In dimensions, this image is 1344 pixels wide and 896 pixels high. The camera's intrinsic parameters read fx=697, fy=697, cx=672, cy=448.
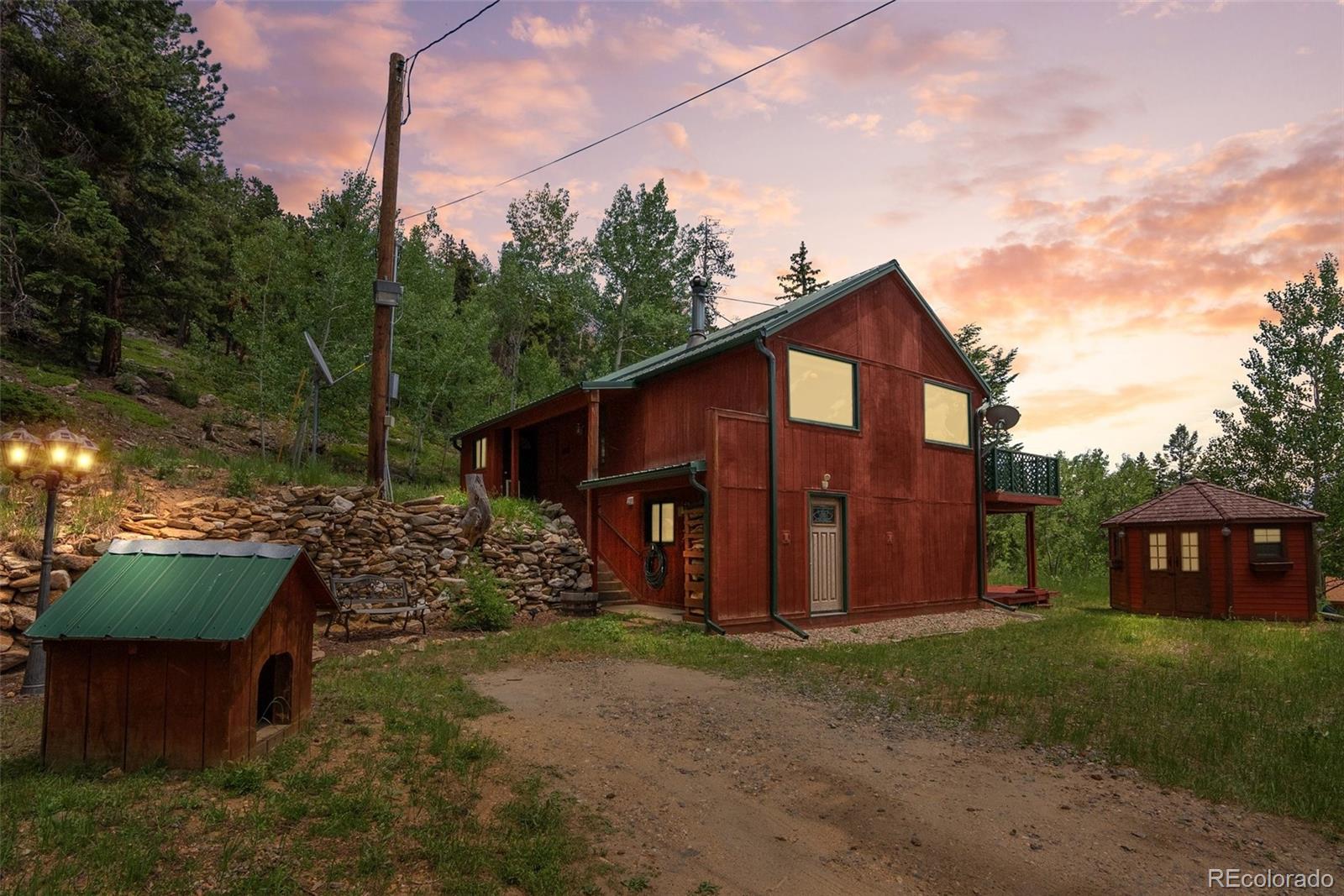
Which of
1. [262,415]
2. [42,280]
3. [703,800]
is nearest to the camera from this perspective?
[703,800]

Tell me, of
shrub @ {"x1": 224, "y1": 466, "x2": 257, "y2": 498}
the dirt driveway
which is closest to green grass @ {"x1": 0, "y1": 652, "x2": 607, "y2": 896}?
the dirt driveway

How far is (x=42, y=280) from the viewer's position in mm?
17672

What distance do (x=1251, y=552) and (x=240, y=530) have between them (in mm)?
20889

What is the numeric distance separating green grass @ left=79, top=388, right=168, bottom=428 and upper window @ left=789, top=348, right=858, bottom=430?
64.8 ft

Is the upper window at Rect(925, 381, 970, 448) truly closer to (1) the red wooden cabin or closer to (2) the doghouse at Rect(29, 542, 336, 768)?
(1) the red wooden cabin

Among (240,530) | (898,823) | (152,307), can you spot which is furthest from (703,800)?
(152,307)

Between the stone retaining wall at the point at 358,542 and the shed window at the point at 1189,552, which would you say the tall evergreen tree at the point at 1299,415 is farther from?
the stone retaining wall at the point at 358,542

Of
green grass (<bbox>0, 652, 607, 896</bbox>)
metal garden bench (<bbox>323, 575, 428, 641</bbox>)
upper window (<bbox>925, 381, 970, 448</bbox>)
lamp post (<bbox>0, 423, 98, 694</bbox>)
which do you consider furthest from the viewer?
upper window (<bbox>925, 381, 970, 448</bbox>)

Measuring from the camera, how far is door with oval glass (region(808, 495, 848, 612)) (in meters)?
13.7

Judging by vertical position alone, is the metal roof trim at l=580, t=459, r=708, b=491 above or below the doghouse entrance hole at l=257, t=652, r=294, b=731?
above

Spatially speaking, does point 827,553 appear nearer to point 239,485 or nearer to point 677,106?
point 677,106

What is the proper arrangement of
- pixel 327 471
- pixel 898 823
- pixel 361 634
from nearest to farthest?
1. pixel 898 823
2. pixel 361 634
3. pixel 327 471

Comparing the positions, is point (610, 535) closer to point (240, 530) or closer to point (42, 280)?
point (240, 530)

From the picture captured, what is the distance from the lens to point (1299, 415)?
2427 cm
